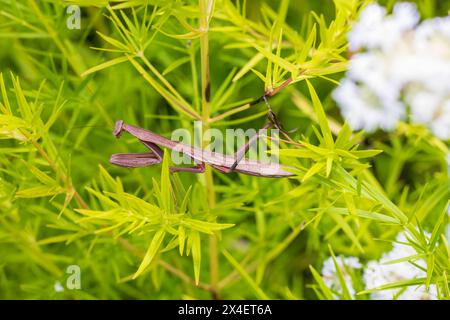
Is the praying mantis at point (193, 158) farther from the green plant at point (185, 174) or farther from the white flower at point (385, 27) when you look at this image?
the white flower at point (385, 27)

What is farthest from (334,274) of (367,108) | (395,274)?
(367,108)

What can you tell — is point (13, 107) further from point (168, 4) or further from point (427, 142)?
point (427, 142)

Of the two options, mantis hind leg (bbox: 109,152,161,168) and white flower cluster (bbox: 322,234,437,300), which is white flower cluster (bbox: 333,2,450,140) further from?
mantis hind leg (bbox: 109,152,161,168)

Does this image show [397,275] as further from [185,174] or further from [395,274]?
[185,174]

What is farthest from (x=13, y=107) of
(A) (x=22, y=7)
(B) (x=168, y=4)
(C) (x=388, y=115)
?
(C) (x=388, y=115)

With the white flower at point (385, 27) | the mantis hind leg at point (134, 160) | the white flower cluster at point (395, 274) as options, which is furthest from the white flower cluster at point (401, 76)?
the mantis hind leg at point (134, 160)

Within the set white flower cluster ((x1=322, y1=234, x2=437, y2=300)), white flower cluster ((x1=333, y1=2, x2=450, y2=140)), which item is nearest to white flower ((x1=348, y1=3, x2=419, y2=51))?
white flower cluster ((x1=333, y1=2, x2=450, y2=140))
